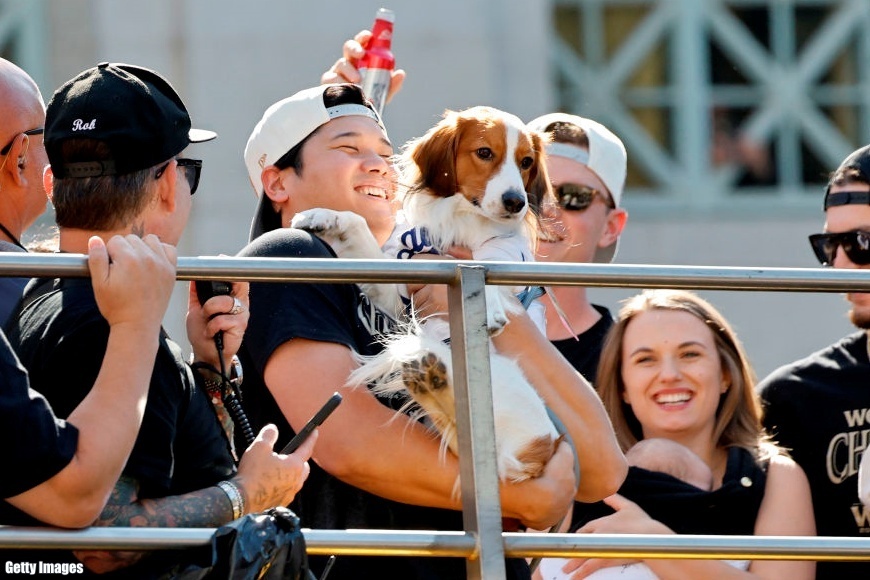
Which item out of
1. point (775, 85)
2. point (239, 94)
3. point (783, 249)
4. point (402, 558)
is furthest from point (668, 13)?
point (402, 558)

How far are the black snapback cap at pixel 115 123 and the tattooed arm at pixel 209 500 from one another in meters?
0.59

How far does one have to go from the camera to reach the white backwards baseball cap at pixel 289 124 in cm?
411

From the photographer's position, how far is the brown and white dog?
3.56 metres

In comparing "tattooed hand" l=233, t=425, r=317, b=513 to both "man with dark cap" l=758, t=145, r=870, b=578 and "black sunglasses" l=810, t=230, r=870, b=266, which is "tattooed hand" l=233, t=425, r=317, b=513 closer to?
"man with dark cap" l=758, t=145, r=870, b=578

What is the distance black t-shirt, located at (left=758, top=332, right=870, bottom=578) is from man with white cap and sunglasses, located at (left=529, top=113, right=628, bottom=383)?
0.64 meters

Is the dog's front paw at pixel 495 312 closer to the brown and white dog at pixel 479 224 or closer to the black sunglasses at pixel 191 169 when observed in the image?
the brown and white dog at pixel 479 224

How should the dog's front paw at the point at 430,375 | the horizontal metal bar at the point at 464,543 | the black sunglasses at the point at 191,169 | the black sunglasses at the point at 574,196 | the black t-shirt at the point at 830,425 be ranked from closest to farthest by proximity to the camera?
1. the horizontal metal bar at the point at 464,543
2. the black sunglasses at the point at 191,169
3. the dog's front paw at the point at 430,375
4. the black t-shirt at the point at 830,425
5. the black sunglasses at the point at 574,196

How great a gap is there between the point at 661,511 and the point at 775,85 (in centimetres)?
724

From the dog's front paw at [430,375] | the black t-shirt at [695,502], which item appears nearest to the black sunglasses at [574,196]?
the black t-shirt at [695,502]

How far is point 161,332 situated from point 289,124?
111 cm

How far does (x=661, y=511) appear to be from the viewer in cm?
431

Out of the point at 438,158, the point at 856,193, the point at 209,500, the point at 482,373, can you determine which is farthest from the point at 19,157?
the point at 856,193

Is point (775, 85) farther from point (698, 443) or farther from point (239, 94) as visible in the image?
point (698, 443)

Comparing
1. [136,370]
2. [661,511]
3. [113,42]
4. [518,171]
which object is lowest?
[661,511]
